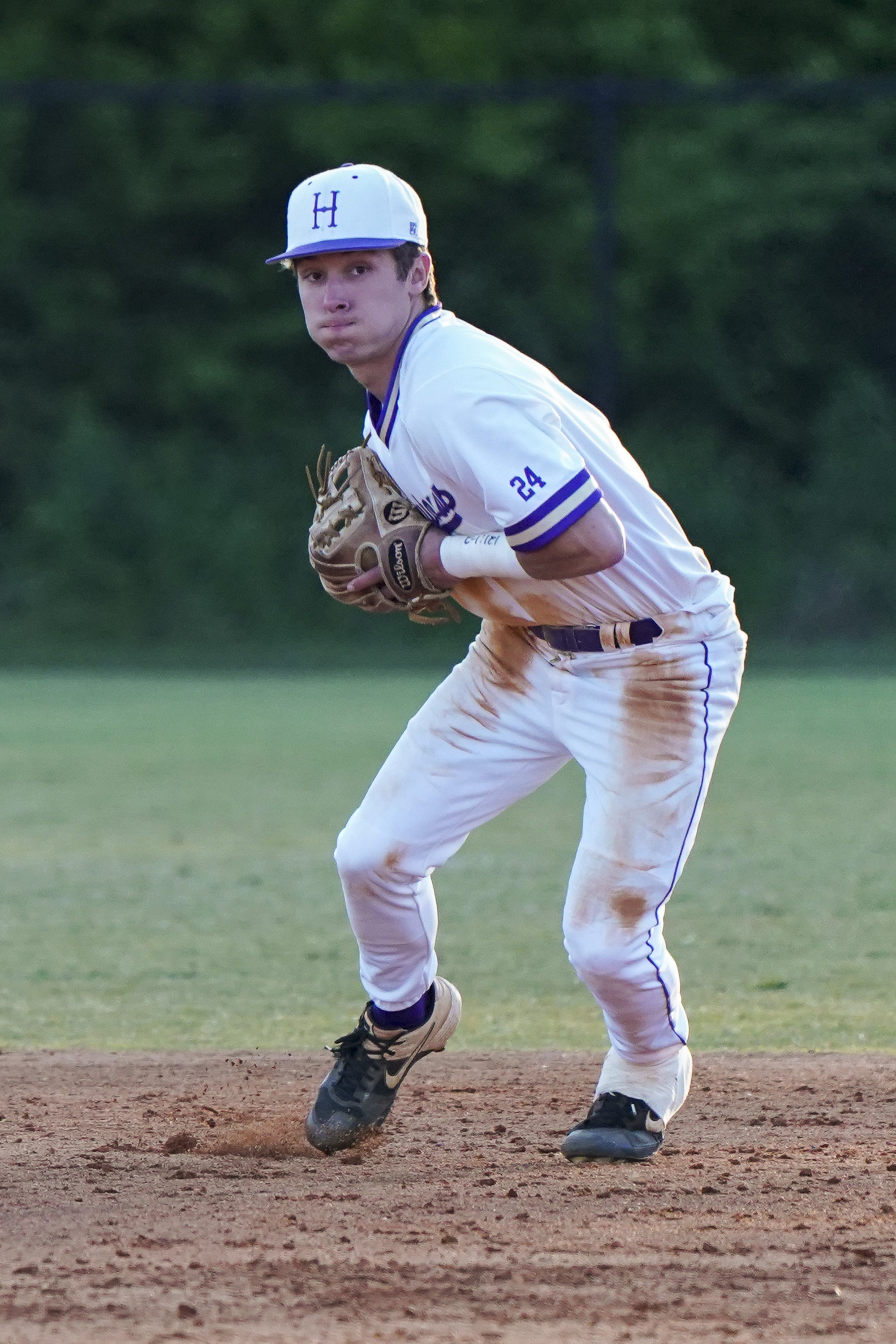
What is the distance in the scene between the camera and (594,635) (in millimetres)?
3916

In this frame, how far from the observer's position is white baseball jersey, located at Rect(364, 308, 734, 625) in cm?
354

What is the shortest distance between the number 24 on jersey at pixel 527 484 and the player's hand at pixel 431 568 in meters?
0.37

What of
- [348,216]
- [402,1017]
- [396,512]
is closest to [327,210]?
[348,216]

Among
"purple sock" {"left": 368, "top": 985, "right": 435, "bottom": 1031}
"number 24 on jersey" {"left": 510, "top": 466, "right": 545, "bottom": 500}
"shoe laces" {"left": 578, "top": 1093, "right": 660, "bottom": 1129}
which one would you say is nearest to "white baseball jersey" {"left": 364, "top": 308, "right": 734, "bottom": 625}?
"number 24 on jersey" {"left": 510, "top": 466, "right": 545, "bottom": 500}

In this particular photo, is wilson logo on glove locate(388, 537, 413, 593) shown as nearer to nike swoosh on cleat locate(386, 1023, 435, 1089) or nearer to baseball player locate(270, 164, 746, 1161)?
baseball player locate(270, 164, 746, 1161)

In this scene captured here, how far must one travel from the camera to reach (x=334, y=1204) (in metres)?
3.58

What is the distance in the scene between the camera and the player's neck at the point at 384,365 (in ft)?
12.8

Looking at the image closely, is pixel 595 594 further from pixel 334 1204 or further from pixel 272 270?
pixel 272 270

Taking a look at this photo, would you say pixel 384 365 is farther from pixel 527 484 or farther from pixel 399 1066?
pixel 399 1066

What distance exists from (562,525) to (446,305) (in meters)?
16.4

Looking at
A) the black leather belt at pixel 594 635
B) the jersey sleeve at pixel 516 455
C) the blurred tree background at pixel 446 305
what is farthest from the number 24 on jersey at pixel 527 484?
the blurred tree background at pixel 446 305

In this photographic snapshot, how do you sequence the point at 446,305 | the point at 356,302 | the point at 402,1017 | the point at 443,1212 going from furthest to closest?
the point at 446,305 < the point at 402,1017 < the point at 356,302 < the point at 443,1212

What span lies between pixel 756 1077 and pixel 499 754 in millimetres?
1282

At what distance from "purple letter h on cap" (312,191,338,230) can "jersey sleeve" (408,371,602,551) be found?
44 centimetres
